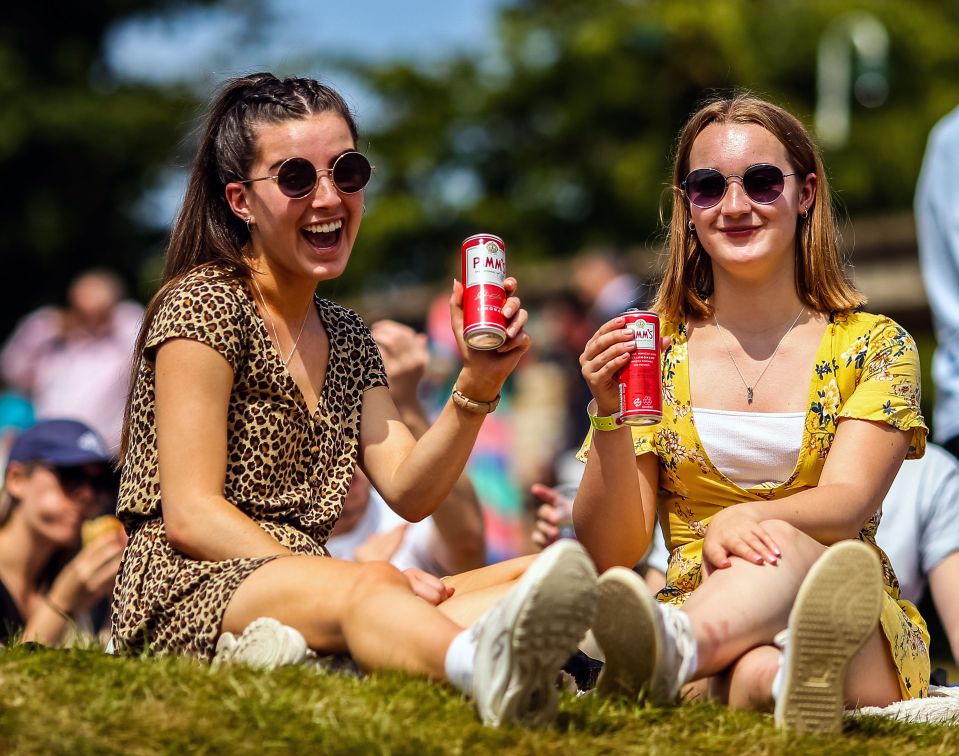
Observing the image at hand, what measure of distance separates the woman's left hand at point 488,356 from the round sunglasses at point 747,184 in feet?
2.59

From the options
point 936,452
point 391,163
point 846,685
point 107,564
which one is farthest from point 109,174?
point 846,685

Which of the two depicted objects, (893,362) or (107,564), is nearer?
(893,362)

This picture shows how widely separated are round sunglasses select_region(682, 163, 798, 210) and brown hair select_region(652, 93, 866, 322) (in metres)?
0.16

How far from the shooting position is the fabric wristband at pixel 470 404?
3.99 meters

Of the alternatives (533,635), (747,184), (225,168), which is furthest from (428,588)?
(747,184)

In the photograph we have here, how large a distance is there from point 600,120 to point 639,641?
19062mm

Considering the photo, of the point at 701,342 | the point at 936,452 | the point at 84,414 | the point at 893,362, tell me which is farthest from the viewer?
the point at 84,414

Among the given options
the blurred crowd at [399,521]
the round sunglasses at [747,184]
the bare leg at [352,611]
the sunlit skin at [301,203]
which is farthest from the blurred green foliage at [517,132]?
the bare leg at [352,611]

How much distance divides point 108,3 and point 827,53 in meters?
11.0

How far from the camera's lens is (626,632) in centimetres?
335

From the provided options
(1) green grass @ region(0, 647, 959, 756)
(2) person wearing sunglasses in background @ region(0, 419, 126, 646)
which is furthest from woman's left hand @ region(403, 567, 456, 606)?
(2) person wearing sunglasses in background @ region(0, 419, 126, 646)

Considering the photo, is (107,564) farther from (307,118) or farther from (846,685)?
(846,685)

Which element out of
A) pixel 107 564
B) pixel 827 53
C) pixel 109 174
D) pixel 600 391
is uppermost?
pixel 827 53

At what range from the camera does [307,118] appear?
422cm
